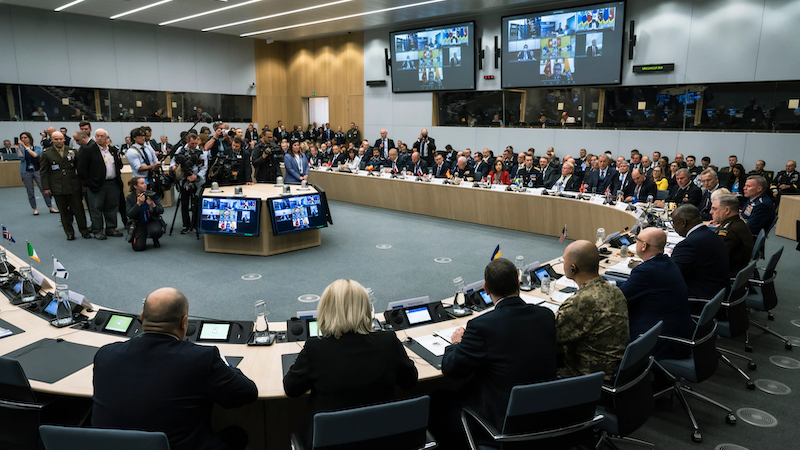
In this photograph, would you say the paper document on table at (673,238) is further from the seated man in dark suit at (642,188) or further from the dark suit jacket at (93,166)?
the dark suit jacket at (93,166)

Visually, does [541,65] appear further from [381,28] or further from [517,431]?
[517,431]

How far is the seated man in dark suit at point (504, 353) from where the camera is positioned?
7.23 ft

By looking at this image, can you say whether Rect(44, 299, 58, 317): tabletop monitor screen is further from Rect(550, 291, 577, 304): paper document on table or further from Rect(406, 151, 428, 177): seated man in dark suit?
Rect(406, 151, 428, 177): seated man in dark suit

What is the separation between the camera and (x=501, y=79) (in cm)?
1323

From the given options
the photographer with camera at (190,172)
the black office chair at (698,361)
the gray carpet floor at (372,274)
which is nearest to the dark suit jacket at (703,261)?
the black office chair at (698,361)

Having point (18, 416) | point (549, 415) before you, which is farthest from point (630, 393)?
point (18, 416)

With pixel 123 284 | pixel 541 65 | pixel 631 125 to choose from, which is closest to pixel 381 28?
pixel 541 65

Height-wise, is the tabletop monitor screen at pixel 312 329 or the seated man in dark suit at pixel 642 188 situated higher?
the seated man in dark suit at pixel 642 188

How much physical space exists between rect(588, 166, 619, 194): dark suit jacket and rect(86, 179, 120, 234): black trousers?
793cm

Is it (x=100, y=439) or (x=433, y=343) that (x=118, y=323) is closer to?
(x=100, y=439)

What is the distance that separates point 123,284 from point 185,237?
7.35 feet

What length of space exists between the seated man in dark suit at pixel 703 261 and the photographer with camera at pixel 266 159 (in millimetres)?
6560

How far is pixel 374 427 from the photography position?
1890 millimetres

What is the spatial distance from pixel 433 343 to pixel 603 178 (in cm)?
727
